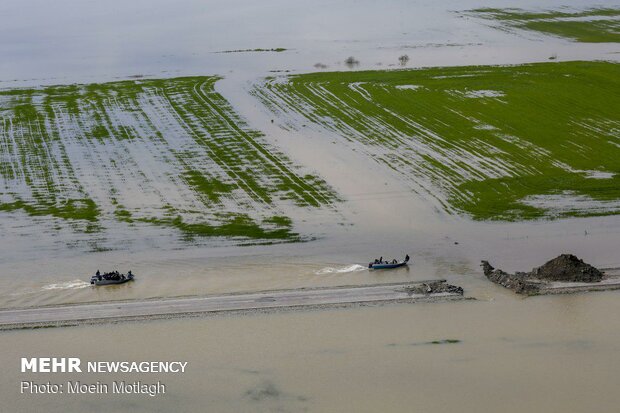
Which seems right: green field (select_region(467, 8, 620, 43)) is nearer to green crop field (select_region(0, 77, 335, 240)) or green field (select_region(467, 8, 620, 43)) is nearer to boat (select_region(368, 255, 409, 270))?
green crop field (select_region(0, 77, 335, 240))

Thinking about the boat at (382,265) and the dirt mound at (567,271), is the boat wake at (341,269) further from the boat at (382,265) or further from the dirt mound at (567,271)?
the dirt mound at (567,271)

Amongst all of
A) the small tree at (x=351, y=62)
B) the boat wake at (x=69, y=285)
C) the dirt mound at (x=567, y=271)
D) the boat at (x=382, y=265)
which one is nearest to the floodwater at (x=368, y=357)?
the dirt mound at (x=567, y=271)

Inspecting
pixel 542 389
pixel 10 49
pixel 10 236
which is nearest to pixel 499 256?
pixel 542 389

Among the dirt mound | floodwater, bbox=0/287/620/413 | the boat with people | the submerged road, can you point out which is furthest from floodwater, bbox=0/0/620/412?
the dirt mound

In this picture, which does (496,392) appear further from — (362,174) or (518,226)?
(362,174)

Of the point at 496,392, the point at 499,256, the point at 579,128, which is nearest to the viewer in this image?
the point at 496,392

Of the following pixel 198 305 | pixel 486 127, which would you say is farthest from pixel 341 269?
pixel 486 127
